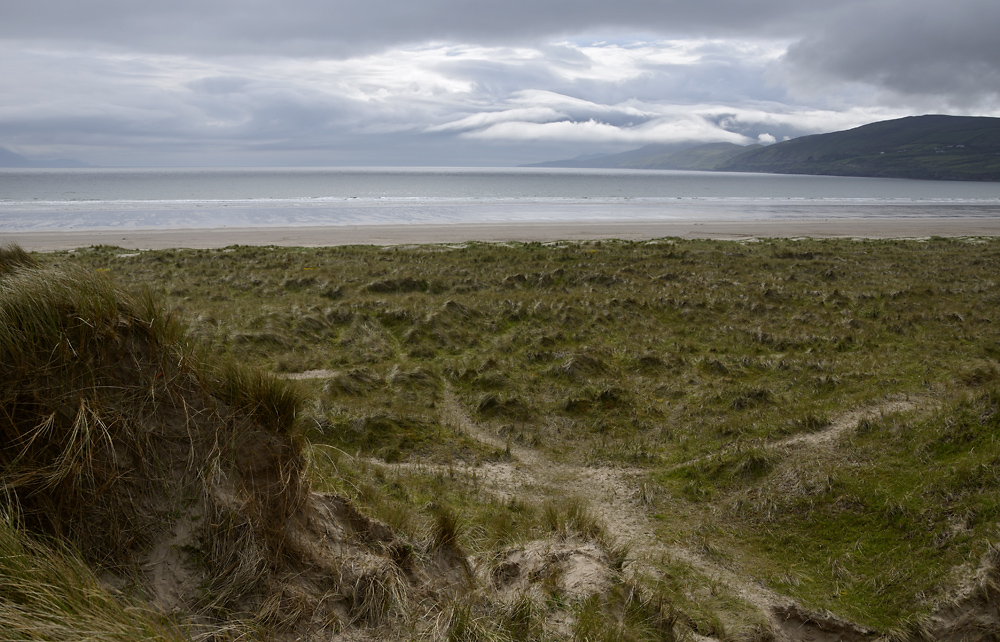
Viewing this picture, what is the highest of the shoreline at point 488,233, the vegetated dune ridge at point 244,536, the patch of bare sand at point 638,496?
the shoreline at point 488,233

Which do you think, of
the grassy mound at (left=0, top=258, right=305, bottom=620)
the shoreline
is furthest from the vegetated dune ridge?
the shoreline

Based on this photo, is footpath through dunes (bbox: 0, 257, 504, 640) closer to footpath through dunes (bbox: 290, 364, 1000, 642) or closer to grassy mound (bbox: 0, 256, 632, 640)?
grassy mound (bbox: 0, 256, 632, 640)

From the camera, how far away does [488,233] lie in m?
48.3

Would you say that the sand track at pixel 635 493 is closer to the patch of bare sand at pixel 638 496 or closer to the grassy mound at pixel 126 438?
the patch of bare sand at pixel 638 496

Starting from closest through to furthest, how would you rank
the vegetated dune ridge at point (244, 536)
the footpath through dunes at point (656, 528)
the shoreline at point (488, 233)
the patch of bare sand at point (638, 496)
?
the vegetated dune ridge at point (244, 536) < the footpath through dunes at point (656, 528) < the patch of bare sand at point (638, 496) < the shoreline at point (488, 233)

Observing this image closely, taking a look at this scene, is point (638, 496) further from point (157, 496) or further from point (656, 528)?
point (157, 496)

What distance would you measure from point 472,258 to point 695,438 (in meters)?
19.7

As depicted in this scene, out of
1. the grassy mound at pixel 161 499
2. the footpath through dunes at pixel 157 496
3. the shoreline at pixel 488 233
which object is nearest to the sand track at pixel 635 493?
Answer: the grassy mound at pixel 161 499

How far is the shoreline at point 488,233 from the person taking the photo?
40.7 metres

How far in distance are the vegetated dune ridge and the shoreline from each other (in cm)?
3484

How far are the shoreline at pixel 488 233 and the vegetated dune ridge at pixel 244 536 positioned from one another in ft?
114

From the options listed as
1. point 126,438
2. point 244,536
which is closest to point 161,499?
point 126,438

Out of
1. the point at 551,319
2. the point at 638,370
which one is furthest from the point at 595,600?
the point at 551,319

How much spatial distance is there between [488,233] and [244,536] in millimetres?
44688
